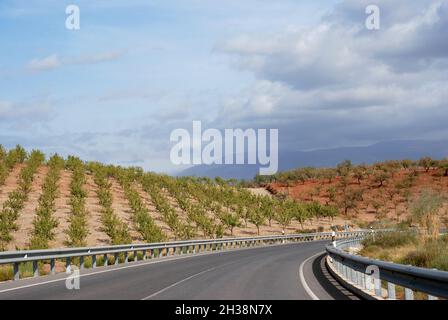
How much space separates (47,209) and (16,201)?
4568mm

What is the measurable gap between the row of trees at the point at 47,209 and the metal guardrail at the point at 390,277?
24206 millimetres

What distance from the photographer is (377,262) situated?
44.1 ft

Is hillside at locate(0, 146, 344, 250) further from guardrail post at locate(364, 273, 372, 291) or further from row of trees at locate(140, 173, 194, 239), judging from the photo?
guardrail post at locate(364, 273, 372, 291)

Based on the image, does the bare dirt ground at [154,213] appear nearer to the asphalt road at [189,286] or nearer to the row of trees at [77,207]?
the row of trees at [77,207]

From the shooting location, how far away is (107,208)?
61906mm

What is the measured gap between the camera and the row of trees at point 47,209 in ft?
134

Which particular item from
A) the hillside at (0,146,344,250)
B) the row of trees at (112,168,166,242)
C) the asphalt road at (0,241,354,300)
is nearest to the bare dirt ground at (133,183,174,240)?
the hillside at (0,146,344,250)

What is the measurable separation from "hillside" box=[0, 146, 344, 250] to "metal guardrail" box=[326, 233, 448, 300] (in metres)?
25.4

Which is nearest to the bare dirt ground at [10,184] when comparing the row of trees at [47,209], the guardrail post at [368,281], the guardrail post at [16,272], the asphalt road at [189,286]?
the row of trees at [47,209]

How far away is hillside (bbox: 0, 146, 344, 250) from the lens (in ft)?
159
